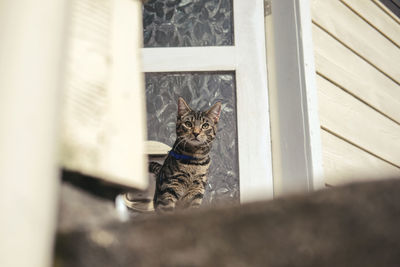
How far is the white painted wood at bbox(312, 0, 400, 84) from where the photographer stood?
2074mm

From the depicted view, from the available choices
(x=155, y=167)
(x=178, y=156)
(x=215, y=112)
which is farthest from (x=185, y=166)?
(x=215, y=112)

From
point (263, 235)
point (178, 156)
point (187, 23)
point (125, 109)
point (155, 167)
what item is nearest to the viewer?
point (263, 235)

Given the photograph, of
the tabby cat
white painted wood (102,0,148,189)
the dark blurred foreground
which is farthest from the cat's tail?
the dark blurred foreground

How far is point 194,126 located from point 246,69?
898 mm

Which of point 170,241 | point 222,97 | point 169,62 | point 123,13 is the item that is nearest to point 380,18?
point 222,97

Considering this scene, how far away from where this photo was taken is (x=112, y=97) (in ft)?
1.44

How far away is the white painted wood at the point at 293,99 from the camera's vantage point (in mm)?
1772

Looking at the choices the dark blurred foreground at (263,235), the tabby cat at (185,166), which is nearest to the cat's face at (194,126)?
the tabby cat at (185,166)

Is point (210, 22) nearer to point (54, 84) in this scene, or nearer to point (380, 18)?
point (380, 18)

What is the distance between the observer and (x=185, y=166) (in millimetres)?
2918

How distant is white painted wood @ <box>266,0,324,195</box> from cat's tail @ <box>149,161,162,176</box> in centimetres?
97

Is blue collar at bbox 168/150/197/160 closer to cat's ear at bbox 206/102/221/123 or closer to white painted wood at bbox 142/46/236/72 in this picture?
cat's ear at bbox 206/102/221/123

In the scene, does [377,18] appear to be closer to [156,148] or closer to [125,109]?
[156,148]

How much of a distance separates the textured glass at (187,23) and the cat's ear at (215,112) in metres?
0.28
